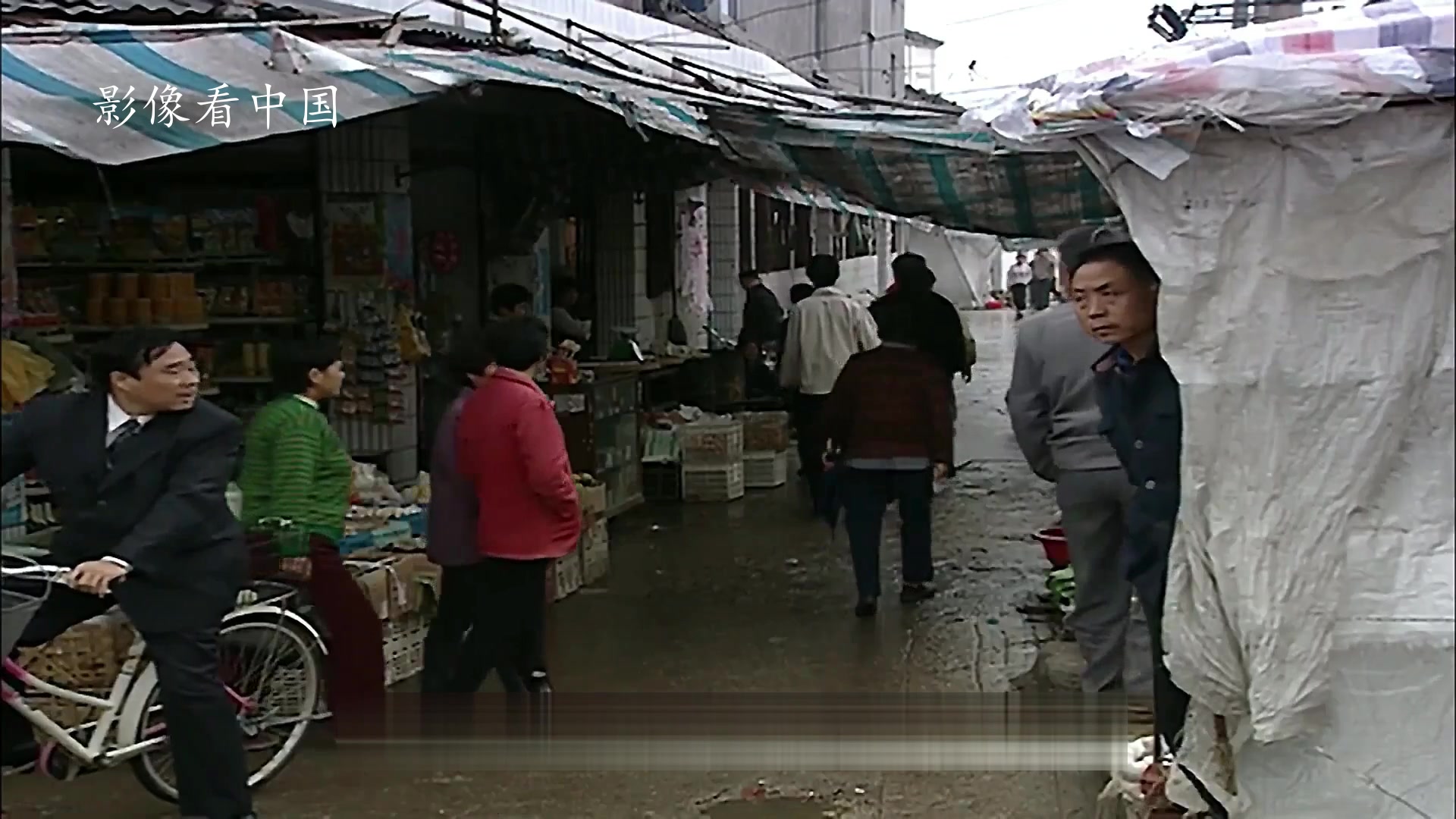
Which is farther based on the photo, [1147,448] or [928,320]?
[928,320]

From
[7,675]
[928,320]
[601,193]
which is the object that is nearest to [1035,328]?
[928,320]

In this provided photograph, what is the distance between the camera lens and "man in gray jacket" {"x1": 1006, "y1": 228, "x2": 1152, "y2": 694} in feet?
22.0

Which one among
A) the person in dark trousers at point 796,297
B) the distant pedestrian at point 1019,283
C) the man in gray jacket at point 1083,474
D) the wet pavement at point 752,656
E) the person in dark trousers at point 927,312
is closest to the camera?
the wet pavement at point 752,656

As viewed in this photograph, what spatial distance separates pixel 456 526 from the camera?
6.51 m

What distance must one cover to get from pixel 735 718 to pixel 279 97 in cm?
312

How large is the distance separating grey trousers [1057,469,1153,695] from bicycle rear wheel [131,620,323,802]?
303 cm

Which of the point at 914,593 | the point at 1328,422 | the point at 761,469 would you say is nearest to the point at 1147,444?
the point at 1328,422

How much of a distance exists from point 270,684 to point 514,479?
1180 millimetres

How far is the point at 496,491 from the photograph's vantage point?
21.0ft

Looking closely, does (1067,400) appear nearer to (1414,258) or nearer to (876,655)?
(876,655)

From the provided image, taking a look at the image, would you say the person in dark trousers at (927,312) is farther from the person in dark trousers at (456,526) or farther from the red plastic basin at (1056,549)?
the person in dark trousers at (456,526)

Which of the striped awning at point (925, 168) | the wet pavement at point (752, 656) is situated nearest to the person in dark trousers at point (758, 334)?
the wet pavement at point (752, 656)

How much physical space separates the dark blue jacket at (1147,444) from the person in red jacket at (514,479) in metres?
2.31

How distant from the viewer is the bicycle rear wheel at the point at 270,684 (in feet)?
20.1
